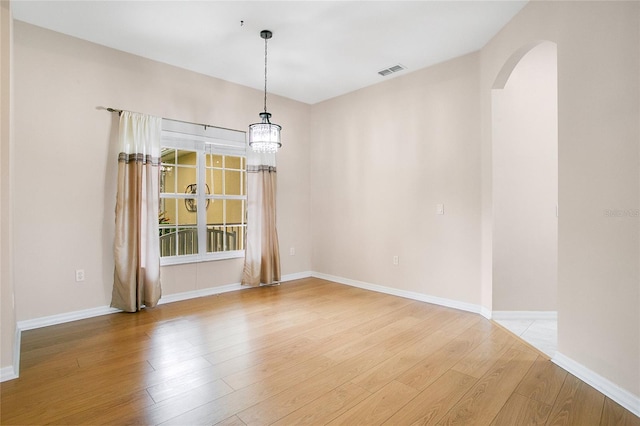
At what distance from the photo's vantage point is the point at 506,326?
3.24 m

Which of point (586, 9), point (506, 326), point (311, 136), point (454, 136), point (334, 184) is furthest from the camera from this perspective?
point (311, 136)

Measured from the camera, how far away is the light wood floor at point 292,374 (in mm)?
1853

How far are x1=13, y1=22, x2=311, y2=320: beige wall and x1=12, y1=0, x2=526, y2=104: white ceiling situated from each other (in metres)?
0.23

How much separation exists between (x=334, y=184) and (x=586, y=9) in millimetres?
3605

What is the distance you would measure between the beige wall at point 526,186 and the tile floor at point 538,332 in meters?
0.16

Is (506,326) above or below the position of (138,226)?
below

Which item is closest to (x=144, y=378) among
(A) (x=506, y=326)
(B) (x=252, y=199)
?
(B) (x=252, y=199)

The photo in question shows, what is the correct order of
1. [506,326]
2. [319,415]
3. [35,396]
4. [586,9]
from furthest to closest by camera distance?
1. [506,326]
2. [586,9]
3. [35,396]
4. [319,415]

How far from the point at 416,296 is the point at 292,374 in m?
2.42

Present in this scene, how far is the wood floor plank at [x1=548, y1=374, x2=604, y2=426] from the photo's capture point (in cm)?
180

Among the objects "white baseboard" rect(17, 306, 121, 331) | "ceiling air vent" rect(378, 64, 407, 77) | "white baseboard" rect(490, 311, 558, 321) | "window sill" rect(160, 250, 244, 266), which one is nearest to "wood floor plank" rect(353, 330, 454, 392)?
"white baseboard" rect(490, 311, 558, 321)

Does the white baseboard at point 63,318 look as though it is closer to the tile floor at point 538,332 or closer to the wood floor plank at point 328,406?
the wood floor plank at point 328,406

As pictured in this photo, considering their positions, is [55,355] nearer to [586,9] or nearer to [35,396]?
[35,396]

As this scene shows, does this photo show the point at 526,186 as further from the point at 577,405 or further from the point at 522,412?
the point at 522,412
